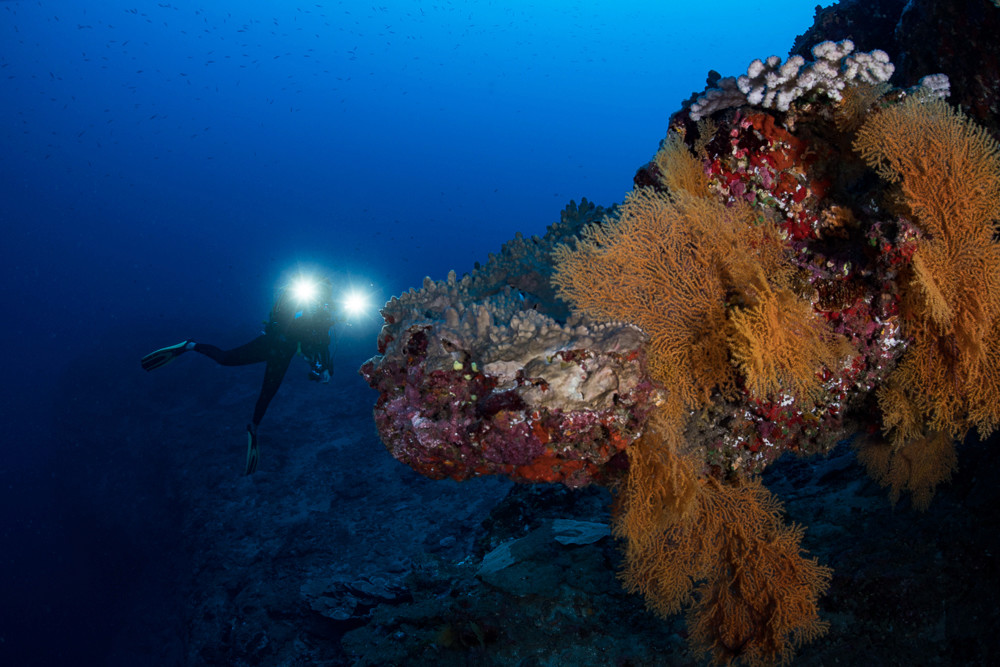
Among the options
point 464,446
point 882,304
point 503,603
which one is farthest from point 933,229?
point 503,603

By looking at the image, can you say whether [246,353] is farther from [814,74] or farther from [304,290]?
[814,74]

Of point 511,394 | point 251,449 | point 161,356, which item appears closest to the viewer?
point 511,394

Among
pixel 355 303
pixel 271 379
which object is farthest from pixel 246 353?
pixel 355 303

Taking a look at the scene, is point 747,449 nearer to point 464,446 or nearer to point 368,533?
point 464,446

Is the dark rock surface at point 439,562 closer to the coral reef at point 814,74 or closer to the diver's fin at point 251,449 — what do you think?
the diver's fin at point 251,449

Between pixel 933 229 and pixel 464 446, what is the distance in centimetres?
319

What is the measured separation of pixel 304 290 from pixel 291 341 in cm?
134

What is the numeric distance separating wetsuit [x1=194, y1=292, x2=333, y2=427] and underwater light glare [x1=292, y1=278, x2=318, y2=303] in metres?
0.18

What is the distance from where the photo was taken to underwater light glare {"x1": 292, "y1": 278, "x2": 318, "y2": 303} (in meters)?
9.57

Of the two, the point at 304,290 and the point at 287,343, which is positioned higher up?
the point at 304,290

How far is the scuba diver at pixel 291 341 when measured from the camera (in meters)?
9.66

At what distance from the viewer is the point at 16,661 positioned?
13.1 m

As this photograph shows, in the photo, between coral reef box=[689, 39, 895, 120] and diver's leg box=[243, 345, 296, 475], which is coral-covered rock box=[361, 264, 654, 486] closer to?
coral reef box=[689, 39, 895, 120]

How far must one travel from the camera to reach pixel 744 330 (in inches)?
99.3
